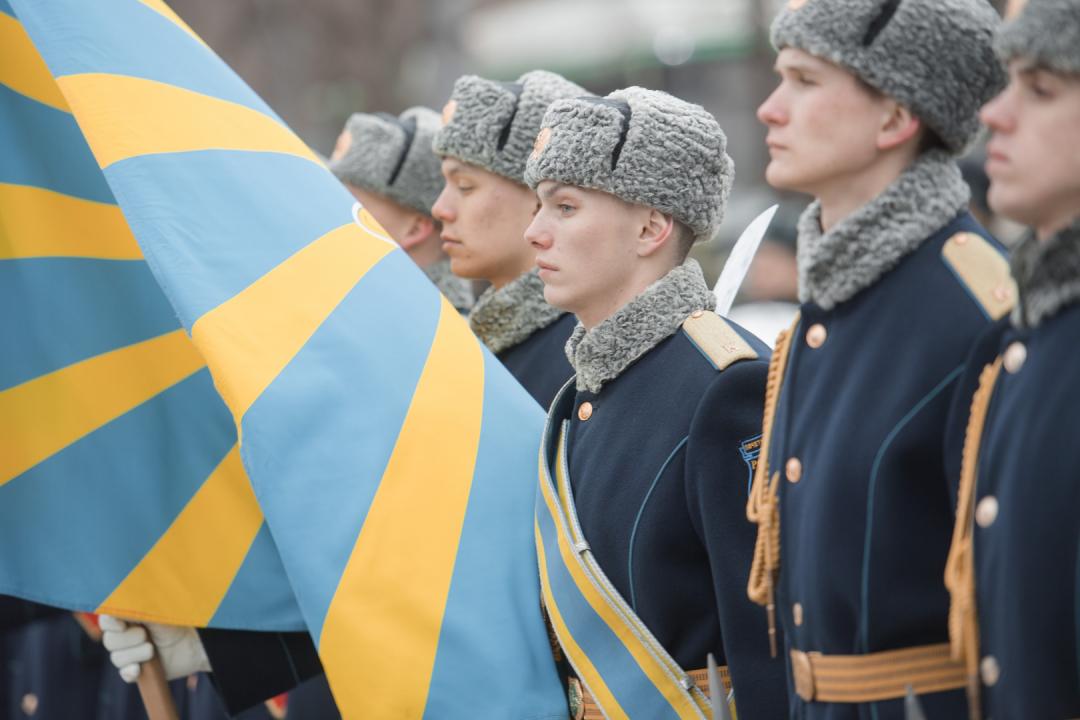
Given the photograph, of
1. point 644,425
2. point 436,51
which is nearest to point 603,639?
point 644,425

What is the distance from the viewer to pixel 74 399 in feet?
12.6

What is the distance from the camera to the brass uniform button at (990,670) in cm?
212

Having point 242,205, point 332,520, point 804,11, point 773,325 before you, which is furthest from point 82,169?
point 773,325

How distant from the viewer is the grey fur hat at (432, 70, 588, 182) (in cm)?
414

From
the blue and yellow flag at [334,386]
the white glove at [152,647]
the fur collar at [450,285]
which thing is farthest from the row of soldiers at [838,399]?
→ the fur collar at [450,285]

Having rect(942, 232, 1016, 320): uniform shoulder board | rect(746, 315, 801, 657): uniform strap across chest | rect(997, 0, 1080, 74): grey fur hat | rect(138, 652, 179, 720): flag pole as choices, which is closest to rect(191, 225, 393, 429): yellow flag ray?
rect(138, 652, 179, 720): flag pole

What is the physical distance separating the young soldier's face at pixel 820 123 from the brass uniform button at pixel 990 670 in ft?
2.55

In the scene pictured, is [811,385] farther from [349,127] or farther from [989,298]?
[349,127]

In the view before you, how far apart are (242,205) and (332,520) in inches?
31.2

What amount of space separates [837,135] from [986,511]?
66 centimetres

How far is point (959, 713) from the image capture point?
2311 mm

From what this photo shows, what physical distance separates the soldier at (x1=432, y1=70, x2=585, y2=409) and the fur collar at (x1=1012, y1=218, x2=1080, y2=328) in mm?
2045

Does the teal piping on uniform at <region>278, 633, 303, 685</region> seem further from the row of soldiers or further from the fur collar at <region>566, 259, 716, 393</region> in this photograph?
the fur collar at <region>566, 259, 716, 393</region>

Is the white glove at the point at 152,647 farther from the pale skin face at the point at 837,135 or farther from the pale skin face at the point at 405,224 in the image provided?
the pale skin face at the point at 837,135
